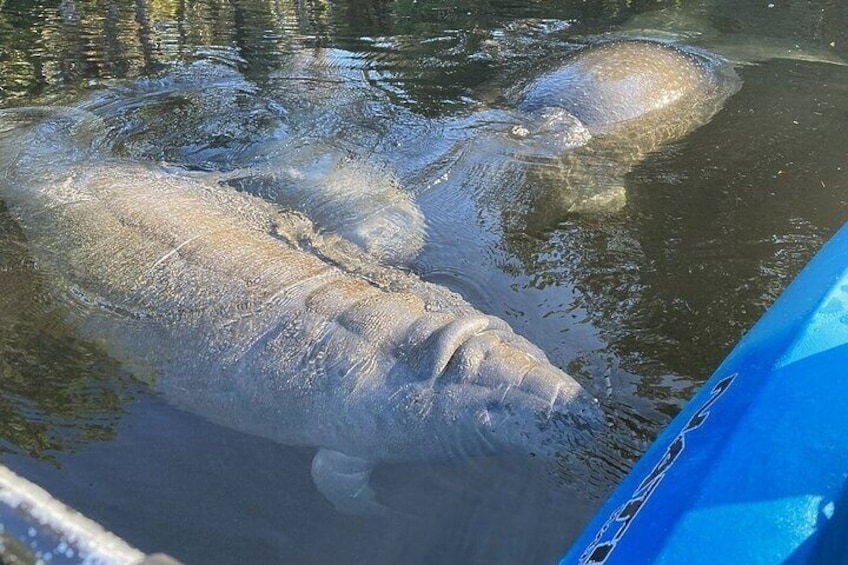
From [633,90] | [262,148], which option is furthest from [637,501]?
[633,90]

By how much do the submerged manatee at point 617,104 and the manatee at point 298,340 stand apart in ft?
7.47

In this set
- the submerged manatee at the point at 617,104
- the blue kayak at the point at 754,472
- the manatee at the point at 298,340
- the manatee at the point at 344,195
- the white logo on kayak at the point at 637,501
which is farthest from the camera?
the submerged manatee at the point at 617,104

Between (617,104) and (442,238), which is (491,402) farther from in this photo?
(617,104)

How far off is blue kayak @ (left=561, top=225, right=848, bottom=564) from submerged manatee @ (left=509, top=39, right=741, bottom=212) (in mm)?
3448

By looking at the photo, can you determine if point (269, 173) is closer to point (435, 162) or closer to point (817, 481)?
point (435, 162)

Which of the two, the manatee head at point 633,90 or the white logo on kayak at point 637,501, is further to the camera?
the manatee head at point 633,90

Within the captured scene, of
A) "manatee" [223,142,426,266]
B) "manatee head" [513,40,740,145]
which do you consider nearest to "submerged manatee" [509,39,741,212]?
"manatee head" [513,40,740,145]

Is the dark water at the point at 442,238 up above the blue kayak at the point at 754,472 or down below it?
below

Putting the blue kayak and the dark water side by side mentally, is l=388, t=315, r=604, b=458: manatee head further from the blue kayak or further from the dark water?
the blue kayak

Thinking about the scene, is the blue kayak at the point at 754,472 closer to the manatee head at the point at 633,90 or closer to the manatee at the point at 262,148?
the manatee at the point at 262,148

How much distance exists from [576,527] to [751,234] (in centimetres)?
290

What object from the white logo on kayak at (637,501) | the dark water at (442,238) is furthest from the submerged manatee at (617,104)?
the white logo on kayak at (637,501)

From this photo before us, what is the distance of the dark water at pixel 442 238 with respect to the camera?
3.58 m

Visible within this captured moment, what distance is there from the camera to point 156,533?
353cm
